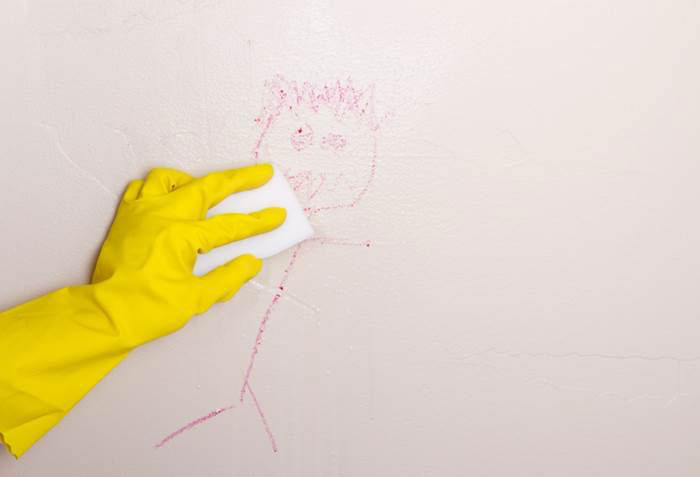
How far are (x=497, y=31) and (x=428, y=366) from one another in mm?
506

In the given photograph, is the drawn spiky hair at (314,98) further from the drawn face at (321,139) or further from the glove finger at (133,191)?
the glove finger at (133,191)

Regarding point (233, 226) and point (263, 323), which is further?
point (263, 323)

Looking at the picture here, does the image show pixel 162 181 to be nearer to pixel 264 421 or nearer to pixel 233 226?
pixel 233 226

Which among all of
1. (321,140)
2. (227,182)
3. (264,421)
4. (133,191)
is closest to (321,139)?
(321,140)

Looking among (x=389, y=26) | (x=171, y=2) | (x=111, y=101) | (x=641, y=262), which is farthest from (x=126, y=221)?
(x=641, y=262)

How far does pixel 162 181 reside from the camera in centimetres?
100

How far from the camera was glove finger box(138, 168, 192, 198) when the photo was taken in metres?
0.99

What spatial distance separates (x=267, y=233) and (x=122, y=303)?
22cm

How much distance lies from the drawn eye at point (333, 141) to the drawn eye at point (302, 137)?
0.02 meters

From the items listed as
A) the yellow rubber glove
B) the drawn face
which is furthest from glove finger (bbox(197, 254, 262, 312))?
the drawn face

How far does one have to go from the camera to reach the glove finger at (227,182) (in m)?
0.98

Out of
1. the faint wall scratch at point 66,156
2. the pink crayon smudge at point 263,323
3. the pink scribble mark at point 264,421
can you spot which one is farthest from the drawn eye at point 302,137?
the pink scribble mark at point 264,421

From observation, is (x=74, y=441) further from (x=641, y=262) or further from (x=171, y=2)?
(x=641, y=262)

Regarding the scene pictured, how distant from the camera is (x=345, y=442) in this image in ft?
3.79
